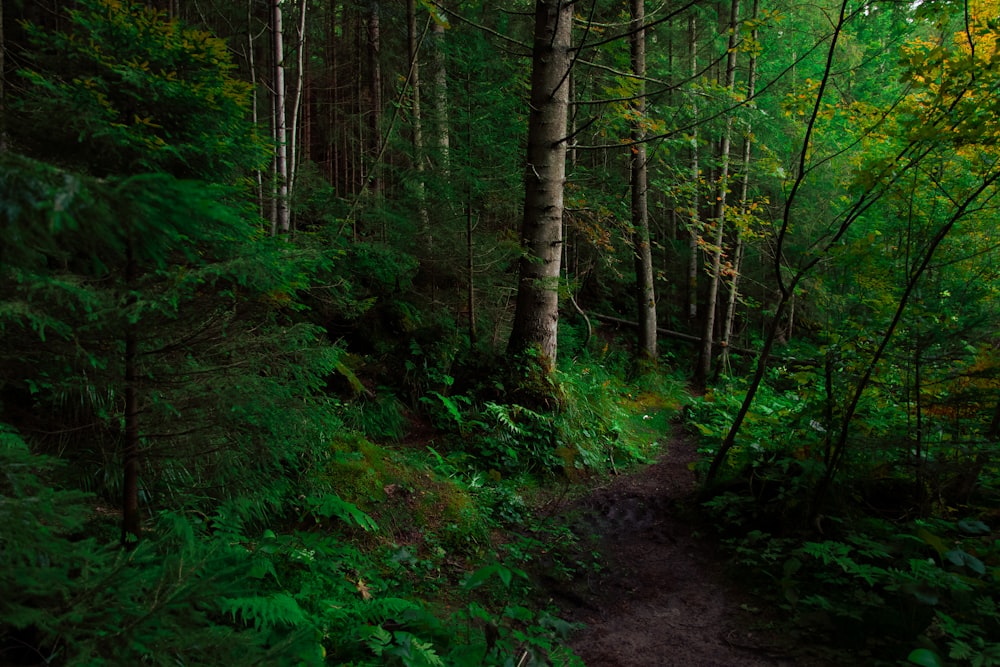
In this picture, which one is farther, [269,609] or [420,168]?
[420,168]

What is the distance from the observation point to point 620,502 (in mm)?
6258

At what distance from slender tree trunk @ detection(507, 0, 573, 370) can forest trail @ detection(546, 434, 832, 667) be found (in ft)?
7.56

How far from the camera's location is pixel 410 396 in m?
7.57

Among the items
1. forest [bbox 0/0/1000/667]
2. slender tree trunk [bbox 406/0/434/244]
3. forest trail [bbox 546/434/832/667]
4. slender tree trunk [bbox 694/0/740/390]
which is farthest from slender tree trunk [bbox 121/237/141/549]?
slender tree trunk [bbox 694/0/740/390]

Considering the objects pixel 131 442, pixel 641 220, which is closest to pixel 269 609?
pixel 131 442

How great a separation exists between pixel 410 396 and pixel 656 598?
4222mm

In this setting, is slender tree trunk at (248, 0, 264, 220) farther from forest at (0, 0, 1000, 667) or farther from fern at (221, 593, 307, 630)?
fern at (221, 593, 307, 630)

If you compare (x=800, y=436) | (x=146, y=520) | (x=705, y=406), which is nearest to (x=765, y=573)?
(x=800, y=436)

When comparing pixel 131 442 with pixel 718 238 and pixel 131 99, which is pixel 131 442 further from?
pixel 718 238

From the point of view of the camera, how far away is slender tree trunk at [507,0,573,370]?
693 cm

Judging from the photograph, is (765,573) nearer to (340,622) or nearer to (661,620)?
(661,620)

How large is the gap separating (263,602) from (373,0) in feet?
41.2

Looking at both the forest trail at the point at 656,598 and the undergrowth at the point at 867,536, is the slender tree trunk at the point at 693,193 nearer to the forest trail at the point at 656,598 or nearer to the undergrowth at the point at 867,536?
the undergrowth at the point at 867,536

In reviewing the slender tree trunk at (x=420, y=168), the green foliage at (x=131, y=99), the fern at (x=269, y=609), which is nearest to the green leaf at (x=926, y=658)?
the fern at (x=269, y=609)
